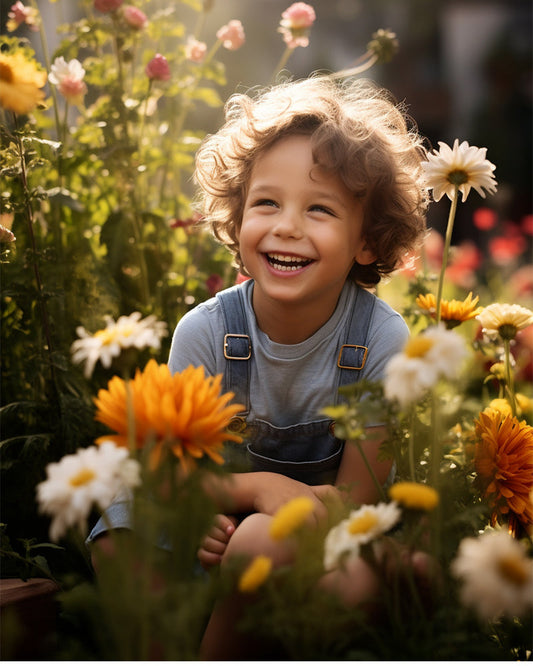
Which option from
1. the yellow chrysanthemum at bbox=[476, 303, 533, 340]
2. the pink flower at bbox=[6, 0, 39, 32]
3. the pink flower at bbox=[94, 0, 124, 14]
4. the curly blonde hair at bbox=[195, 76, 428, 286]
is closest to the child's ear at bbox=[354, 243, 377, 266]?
the curly blonde hair at bbox=[195, 76, 428, 286]

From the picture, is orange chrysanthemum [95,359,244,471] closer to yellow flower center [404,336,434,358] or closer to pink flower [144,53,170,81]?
yellow flower center [404,336,434,358]

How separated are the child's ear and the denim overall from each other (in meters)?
0.15

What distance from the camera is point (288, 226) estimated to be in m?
1.53

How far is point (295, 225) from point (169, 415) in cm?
72

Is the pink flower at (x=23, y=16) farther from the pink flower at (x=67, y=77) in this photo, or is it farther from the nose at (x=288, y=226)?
the nose at (x=288, y=226)

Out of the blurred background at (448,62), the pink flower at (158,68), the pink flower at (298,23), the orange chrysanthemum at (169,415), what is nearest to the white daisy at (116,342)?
the orange chrysanthemum at (169,415)

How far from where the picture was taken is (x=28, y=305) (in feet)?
6.19

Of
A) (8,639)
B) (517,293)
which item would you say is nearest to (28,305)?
(8,639)

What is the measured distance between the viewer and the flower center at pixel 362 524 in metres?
0.92

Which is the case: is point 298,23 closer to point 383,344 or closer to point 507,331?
point 383,344

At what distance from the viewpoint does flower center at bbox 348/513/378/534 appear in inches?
36.4

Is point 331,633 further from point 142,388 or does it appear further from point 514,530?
point 514,530

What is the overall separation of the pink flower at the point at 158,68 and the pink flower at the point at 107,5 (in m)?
0.18

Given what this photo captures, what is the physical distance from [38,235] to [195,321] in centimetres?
65
